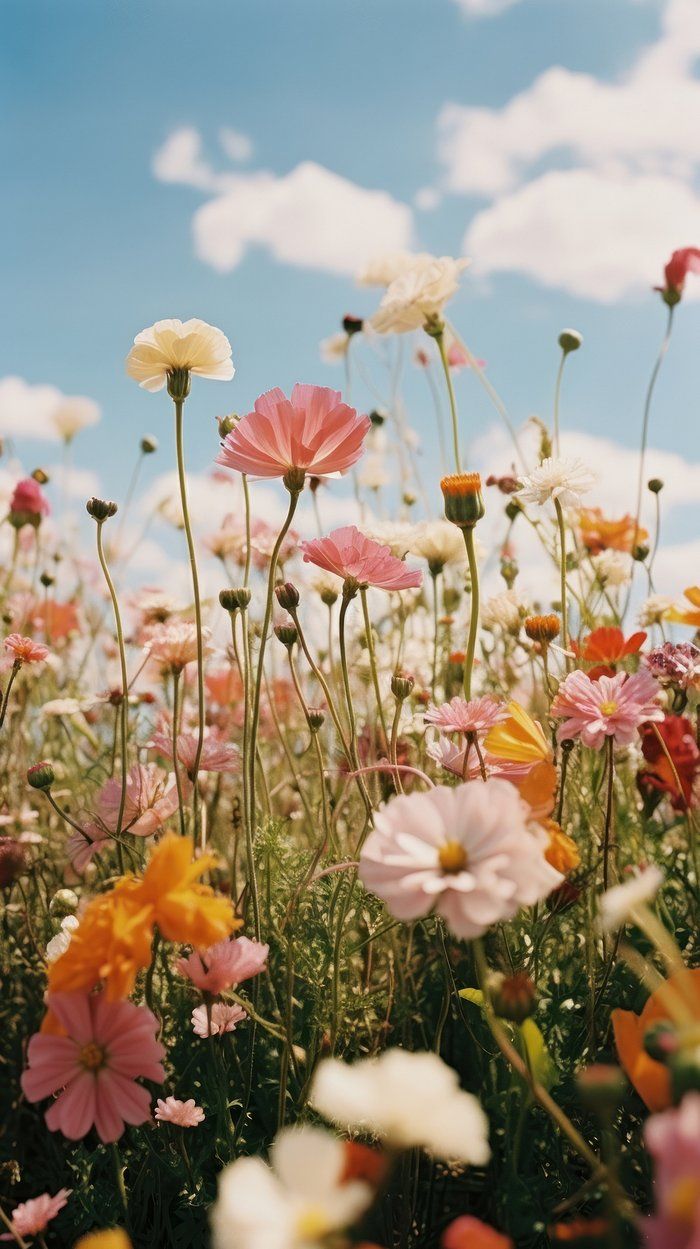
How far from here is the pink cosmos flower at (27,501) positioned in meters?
1.77

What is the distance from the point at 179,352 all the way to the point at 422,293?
52 cm

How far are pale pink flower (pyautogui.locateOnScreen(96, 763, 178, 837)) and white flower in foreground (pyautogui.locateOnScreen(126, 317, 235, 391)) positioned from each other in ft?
1.23

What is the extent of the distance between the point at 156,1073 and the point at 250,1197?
224mm

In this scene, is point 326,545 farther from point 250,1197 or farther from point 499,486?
point 499,486

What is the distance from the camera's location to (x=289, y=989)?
0.74 metres

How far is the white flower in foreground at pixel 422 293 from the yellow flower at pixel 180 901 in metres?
0.92

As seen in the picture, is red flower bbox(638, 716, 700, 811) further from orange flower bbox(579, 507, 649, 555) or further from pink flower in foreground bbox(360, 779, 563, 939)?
orange flower bbox(579, 507, 649, 555)

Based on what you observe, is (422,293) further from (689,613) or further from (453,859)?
(453,859)

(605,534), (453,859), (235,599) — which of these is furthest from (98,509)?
(605,534)

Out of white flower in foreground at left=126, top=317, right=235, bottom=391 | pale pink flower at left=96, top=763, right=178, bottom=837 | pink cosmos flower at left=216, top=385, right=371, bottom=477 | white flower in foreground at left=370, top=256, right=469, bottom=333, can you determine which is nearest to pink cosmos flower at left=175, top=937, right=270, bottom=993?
pale pink flower at left=96, top=763, right=178, bottom=837

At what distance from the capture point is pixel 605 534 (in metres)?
1.76

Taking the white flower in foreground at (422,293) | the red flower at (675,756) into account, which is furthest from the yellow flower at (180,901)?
the white flower in foreground at (422,293)

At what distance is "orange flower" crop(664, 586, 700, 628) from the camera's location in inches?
32.6

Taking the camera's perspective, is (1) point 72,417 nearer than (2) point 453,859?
No
